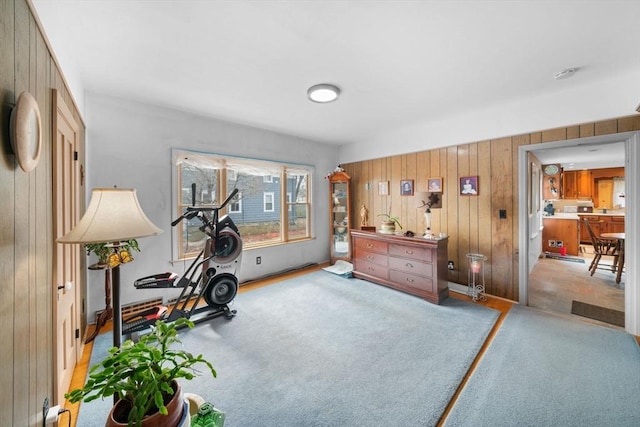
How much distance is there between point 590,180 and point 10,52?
10.4 metres

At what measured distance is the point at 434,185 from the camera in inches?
158

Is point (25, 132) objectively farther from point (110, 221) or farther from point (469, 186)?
point (469, 186)

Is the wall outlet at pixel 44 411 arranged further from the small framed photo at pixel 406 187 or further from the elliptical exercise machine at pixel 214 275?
the small framed photo at pixel 406 187

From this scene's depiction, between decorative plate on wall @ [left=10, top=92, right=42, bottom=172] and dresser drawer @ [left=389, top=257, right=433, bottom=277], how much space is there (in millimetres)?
3609

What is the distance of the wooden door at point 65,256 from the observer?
4.79 feet

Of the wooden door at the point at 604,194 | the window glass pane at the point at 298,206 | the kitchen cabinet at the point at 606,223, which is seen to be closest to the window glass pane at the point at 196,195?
the window glass pane at the point at 298,206

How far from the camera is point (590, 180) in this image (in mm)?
6941

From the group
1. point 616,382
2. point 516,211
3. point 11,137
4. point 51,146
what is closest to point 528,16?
point 516,211

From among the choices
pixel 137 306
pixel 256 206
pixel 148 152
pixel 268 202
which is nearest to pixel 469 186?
pixel 268 202

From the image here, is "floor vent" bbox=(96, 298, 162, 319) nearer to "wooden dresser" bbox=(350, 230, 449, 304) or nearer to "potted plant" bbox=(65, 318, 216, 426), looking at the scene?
"potted plant" bbox=(65, 318, 216, 426)

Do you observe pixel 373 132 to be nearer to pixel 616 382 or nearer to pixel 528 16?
pixel 528 16

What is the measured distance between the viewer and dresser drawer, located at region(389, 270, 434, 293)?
11.1ft

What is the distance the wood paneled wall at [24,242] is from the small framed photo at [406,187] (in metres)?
4.19

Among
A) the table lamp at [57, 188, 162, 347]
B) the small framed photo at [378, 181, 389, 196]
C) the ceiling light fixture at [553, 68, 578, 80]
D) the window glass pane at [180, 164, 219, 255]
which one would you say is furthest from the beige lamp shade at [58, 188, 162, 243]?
the small framed photo at [378, 181, 389, 196]
